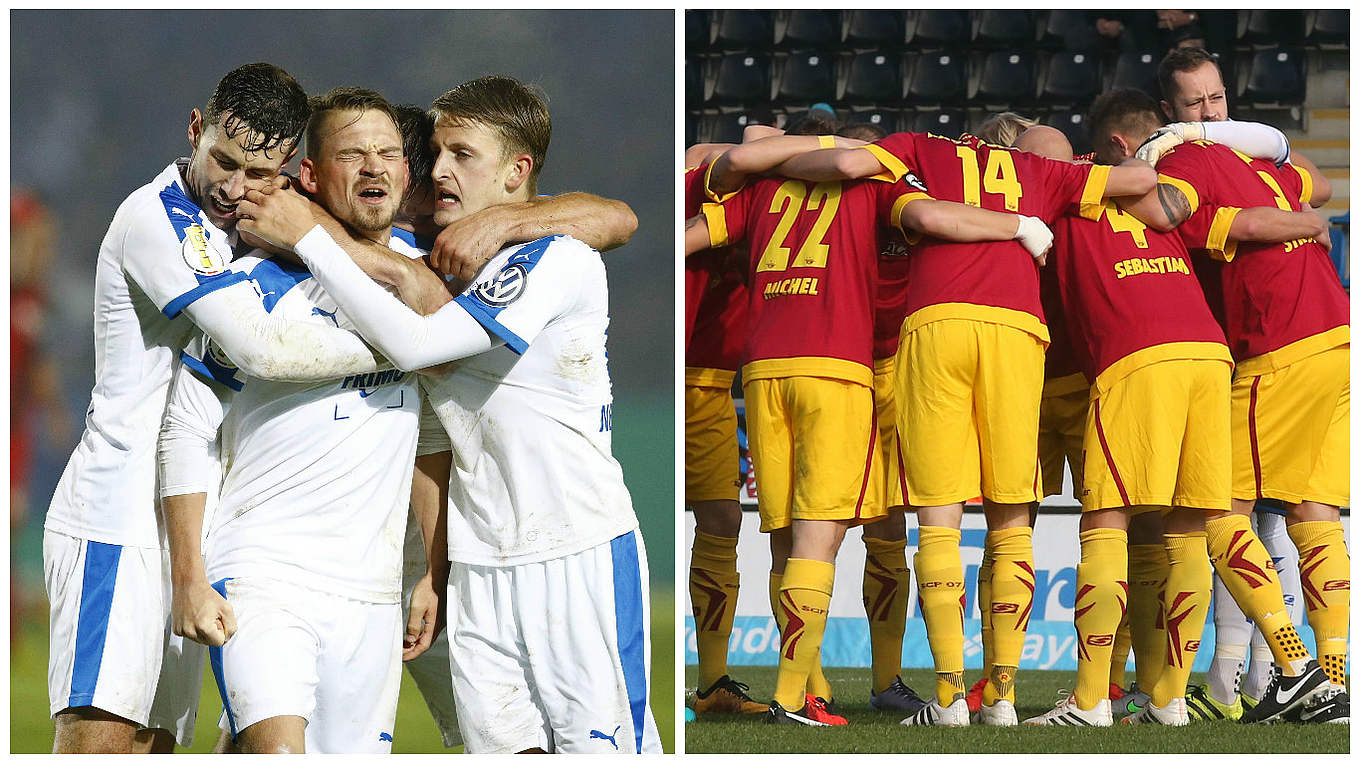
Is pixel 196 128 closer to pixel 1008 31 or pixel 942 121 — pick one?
pixel 942 121

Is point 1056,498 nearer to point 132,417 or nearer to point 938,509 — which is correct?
point 938,509

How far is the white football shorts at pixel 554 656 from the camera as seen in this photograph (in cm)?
286

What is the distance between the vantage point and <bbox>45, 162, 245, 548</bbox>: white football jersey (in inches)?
113

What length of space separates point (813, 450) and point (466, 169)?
1484mm

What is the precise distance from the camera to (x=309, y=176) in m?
3.04

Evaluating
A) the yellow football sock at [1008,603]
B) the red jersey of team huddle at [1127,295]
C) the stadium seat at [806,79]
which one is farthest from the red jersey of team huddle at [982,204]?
the stadium seat at [806,79]

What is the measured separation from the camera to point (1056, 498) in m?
6.23

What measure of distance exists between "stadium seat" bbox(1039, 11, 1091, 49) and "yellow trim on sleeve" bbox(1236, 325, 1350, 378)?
2421 millimetres

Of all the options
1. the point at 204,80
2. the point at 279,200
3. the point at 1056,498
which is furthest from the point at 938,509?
the point at 204,80

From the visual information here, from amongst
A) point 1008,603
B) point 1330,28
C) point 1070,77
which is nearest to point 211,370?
point 1008,603

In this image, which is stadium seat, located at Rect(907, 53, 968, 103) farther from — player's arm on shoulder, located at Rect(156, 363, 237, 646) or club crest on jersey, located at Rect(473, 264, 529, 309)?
player's arm on shoulder, located at Rect(156, 363, 237, 646)

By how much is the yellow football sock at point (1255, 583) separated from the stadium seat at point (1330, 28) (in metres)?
2.37

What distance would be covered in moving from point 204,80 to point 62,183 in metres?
2.30

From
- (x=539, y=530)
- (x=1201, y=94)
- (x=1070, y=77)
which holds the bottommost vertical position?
(x=539, y=530)
